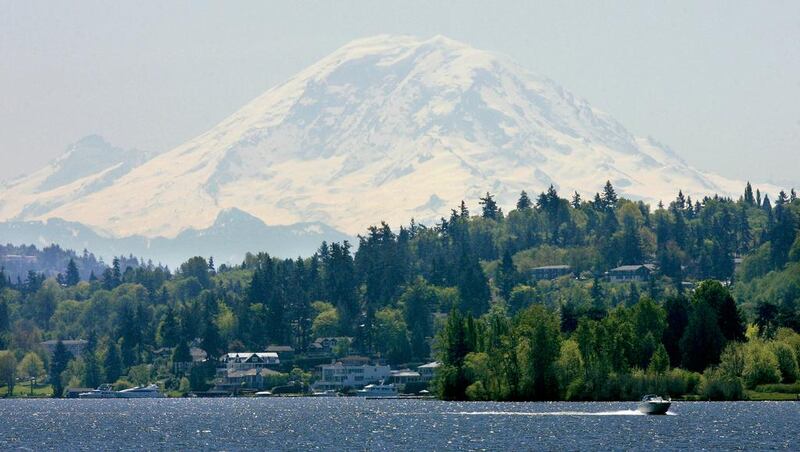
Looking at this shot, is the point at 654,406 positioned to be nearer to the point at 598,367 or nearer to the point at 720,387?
the point at 598,367

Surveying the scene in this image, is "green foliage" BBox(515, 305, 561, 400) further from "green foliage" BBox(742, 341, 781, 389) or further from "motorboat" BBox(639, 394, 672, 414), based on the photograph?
"green foliage" BBox(742, 341, 781, 389)

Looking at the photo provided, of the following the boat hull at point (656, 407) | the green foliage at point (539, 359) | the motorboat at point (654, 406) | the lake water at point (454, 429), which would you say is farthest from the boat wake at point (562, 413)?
the green foliage at point (539, 359)

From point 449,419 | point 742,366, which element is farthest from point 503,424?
point 742,366

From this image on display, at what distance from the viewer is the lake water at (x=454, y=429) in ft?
447

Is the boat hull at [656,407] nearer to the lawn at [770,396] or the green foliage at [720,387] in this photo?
the green foliage at [720,387]

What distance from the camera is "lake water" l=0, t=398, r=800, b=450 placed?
5369 inches

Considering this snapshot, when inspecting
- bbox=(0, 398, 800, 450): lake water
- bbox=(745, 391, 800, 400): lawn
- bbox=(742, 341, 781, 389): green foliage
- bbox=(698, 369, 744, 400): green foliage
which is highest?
bbox=(742, 341, 781, 389): green foliage

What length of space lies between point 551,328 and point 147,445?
6135 cm

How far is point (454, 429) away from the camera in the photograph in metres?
154

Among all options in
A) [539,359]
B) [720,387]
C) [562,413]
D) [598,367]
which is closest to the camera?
[562,413]

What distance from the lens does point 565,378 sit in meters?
190

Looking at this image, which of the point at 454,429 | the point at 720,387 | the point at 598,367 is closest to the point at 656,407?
the point at 598,367

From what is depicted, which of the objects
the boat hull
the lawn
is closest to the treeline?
the lawn

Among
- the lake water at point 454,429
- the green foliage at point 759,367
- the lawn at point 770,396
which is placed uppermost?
the green foliage at point 759,367
